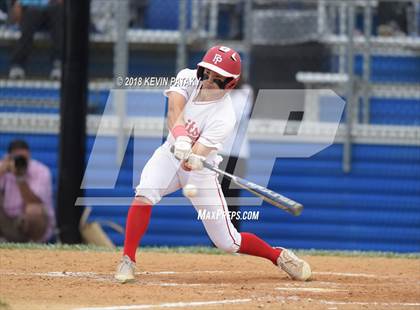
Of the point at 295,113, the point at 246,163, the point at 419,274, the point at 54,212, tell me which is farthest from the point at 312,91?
the point at 419,274

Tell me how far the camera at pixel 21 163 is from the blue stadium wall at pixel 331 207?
83 cm

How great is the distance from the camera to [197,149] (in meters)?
6.55

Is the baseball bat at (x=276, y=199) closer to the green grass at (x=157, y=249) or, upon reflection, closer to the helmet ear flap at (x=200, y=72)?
the helmet ear flap at (x=200, y=72)

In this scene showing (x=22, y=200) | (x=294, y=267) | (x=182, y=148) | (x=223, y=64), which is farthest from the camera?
(x=22, y=200)

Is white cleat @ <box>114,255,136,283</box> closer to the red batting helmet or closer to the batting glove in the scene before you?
the batting glove

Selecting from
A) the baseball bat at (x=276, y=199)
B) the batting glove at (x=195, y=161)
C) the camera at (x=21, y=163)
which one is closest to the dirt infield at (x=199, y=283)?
the baseball bat at (x=276, y=199)

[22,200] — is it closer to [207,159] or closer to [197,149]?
[207,159]

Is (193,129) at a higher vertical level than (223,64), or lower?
lower

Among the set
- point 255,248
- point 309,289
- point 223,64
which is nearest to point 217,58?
point 223,64

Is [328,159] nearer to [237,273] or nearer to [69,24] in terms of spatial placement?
[69,24]

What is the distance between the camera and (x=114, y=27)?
1140 cm

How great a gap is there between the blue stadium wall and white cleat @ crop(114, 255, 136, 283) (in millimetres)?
4487

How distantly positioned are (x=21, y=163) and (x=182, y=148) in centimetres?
449

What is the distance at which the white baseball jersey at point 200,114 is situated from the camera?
6648 millimetres
